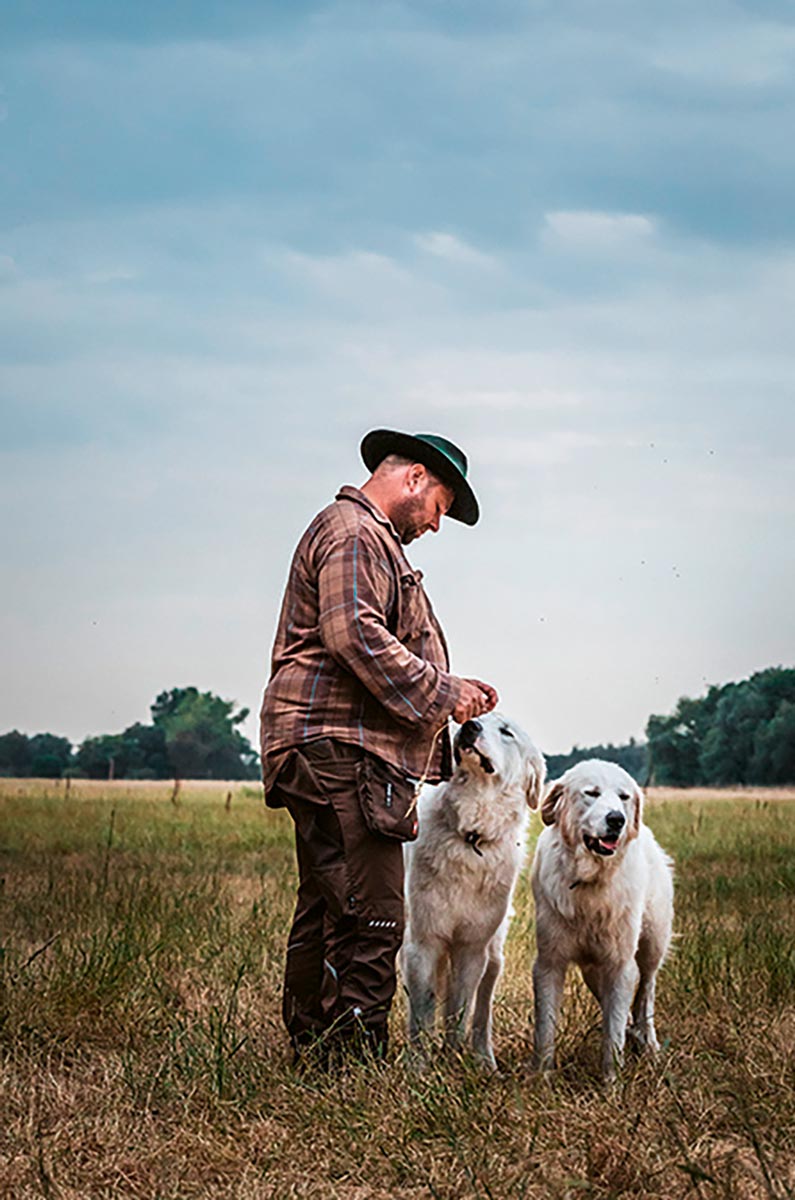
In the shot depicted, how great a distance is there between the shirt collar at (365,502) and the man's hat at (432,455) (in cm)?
25

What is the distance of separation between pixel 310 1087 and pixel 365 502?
2.24 m

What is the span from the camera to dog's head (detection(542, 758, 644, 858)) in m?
Result: 5.43

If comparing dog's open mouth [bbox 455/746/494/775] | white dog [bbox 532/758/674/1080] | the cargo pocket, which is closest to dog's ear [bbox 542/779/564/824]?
white dog [bbox 532/758/674/1080]

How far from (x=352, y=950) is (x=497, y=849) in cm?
87

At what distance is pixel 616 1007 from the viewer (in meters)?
5.62

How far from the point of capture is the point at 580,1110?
4.54 metres

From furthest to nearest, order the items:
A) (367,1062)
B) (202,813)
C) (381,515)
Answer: (202,813), (381,515), (367,1062)

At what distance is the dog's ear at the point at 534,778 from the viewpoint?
5.62 meters

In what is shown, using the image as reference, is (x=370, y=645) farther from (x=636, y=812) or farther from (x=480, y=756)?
(x=636, y=812)

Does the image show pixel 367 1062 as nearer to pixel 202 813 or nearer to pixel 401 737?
pixel 401 737

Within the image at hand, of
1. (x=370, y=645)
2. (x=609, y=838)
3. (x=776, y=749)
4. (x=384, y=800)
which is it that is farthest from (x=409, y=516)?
(x=776, y=749)

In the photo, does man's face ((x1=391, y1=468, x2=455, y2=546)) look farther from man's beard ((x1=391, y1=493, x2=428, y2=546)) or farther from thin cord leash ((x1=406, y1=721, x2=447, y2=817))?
thin cord leash ((x1=406, y1=721, x2=447, y2=817))

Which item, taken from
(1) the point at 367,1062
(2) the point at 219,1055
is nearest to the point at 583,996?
(1) the point at 367,1062

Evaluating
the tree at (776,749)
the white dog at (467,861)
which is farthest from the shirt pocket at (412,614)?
the tree at (776,749)
